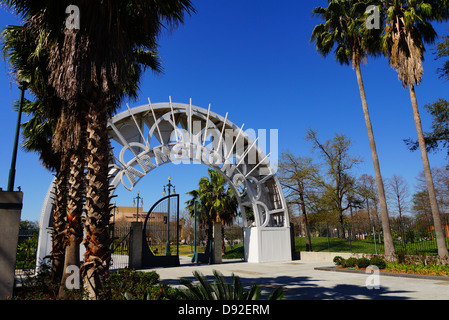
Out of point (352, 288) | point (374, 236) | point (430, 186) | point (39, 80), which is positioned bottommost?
point (352, 288)

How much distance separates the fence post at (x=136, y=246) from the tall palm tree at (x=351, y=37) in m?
13.7

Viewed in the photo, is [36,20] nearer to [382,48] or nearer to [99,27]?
[99,27]

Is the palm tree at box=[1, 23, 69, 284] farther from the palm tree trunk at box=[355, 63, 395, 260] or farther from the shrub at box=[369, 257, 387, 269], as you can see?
the palm tree trunk at box=[355, 63, 395, 260]

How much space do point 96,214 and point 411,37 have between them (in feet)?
58.1

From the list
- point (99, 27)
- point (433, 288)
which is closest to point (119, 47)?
point (99, 27)

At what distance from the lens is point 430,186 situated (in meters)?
14.9

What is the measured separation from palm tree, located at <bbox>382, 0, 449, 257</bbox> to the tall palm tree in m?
1.09

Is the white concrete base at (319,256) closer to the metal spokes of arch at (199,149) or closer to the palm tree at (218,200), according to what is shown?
the metal spokes of arch at (199,149)

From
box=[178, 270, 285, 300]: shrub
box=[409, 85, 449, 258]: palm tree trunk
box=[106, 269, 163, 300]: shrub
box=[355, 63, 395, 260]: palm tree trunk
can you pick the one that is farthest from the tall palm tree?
box=[178, 270, 285, 300]: shrub

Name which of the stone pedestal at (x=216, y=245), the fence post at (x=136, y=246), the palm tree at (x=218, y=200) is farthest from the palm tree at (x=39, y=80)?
the palm tree at (x=218, y=200)

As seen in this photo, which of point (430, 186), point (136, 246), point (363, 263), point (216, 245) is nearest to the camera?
point (363, 263)

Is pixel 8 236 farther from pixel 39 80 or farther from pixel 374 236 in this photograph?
pixel 374 236

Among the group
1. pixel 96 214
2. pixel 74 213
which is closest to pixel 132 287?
pixel 74 213

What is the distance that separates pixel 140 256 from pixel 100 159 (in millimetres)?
12484
